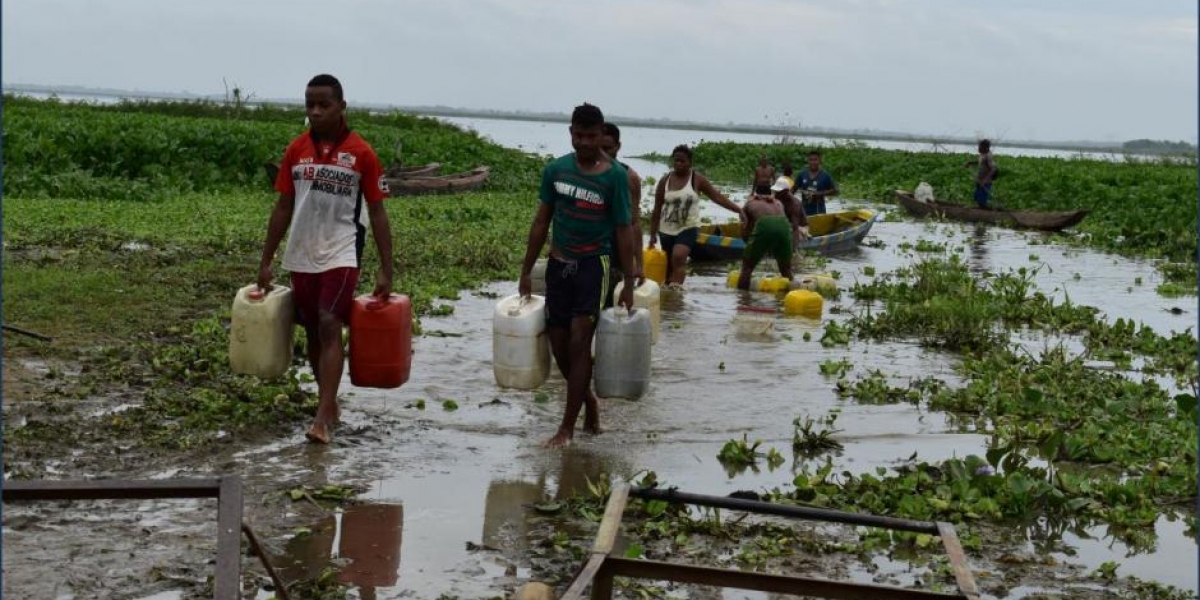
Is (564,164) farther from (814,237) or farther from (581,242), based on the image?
(814,237)

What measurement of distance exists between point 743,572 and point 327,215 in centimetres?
349

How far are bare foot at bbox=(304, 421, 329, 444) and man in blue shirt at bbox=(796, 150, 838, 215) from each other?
1598 cm

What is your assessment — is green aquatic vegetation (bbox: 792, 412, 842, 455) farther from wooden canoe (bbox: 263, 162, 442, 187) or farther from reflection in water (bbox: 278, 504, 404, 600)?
wooden canoe (bbox: 263, 162, 442, 187)

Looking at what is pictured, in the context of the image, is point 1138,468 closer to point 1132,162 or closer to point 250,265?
point 250,265

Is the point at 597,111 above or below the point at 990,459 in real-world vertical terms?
above

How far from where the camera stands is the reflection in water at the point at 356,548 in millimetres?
4852

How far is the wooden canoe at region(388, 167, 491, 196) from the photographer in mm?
25688

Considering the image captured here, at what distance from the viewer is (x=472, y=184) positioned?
2817cm

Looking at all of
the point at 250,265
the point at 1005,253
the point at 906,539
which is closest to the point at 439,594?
the point at 906,539

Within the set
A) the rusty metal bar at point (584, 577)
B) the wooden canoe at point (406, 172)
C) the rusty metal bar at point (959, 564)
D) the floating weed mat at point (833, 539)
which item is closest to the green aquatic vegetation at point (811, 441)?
the floating weed mat at point (833, 539)

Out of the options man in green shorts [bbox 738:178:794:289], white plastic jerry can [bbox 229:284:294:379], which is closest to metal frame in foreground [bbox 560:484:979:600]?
white plastic jerry can [bbox 229:284:294:379]

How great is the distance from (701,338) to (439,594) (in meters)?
6.93

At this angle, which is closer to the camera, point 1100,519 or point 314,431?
point 1100,519

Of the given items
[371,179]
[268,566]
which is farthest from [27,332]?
[268,566]
